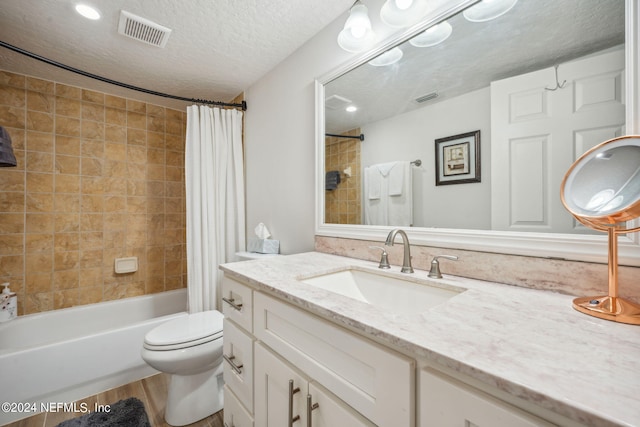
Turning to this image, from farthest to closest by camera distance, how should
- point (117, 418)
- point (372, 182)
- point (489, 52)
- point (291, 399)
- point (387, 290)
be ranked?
point (117, 418) → point (372, 182) → point (387, 290) → point (489, 52) → point (291, 399)

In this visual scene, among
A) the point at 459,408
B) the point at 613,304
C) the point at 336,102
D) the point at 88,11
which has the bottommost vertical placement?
the point at 459,408

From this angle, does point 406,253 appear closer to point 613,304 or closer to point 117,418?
point 613,304

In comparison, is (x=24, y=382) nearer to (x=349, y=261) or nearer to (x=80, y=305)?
(x=80, y=305)

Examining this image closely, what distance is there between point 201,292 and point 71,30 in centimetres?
178

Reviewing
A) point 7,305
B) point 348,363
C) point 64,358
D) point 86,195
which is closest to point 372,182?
point 348,363

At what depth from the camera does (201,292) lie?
193 cm

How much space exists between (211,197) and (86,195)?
1196mm

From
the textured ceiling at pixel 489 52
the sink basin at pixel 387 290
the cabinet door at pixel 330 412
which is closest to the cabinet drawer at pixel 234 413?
the cabinet door at pixel 330 412

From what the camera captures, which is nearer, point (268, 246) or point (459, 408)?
point (459, 408)

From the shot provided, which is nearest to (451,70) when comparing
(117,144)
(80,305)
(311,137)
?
(311,137)

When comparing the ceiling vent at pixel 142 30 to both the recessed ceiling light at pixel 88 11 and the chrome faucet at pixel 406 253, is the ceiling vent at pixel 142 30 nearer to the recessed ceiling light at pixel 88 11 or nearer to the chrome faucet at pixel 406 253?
the recessed ceiling light at pixel 88 11

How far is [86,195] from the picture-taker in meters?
2.25

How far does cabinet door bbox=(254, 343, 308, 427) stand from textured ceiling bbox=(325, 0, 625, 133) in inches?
43.0

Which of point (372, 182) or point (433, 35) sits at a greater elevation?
point (433, 35)
